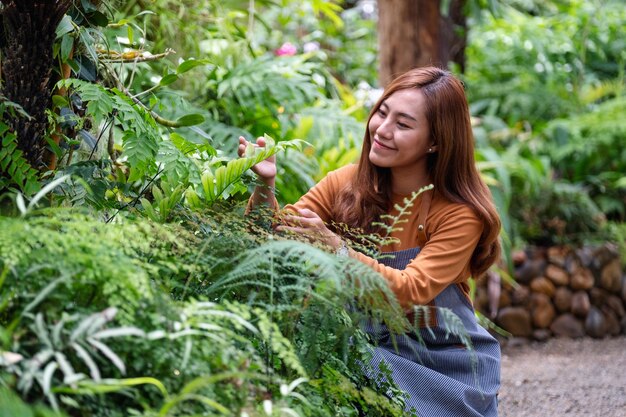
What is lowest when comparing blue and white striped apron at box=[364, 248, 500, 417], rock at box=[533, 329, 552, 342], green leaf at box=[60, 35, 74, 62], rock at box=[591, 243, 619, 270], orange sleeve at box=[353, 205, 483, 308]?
rock at box=[533, 329, 552, 342]

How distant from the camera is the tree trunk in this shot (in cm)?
214

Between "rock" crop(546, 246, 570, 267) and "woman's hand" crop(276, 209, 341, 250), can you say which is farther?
"rock" crop(546, 246, 570, 267)

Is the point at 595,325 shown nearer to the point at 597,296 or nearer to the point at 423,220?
the point at 597,296

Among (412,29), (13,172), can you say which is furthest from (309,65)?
(13,172)

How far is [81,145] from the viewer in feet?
8.37

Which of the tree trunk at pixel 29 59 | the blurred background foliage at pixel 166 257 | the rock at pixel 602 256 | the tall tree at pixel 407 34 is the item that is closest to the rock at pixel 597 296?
the rock at pixel 602 256

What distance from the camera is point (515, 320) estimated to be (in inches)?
229

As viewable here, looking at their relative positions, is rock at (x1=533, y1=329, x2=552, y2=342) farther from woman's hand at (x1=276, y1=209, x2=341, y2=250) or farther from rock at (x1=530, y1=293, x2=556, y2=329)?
woman's hand at (x1=276, y1=209, x2=341, y2=250)

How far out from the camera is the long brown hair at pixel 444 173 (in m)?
2.72

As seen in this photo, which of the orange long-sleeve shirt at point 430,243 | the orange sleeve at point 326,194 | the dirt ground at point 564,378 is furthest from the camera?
the dirt ground at point 564,378

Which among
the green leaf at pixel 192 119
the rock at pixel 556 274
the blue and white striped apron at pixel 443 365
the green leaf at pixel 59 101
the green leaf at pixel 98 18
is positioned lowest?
the rock at pixel 556 274

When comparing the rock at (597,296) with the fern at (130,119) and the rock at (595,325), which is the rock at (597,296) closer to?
the rock at (595,325)

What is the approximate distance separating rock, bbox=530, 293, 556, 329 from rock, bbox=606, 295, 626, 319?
482 millimetres

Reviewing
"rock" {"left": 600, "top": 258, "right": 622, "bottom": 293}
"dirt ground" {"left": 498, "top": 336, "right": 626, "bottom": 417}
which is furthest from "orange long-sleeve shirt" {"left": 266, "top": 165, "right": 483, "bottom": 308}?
"rock" {"left": 600, "top": 258, "right": 622, "bottom": 293}
